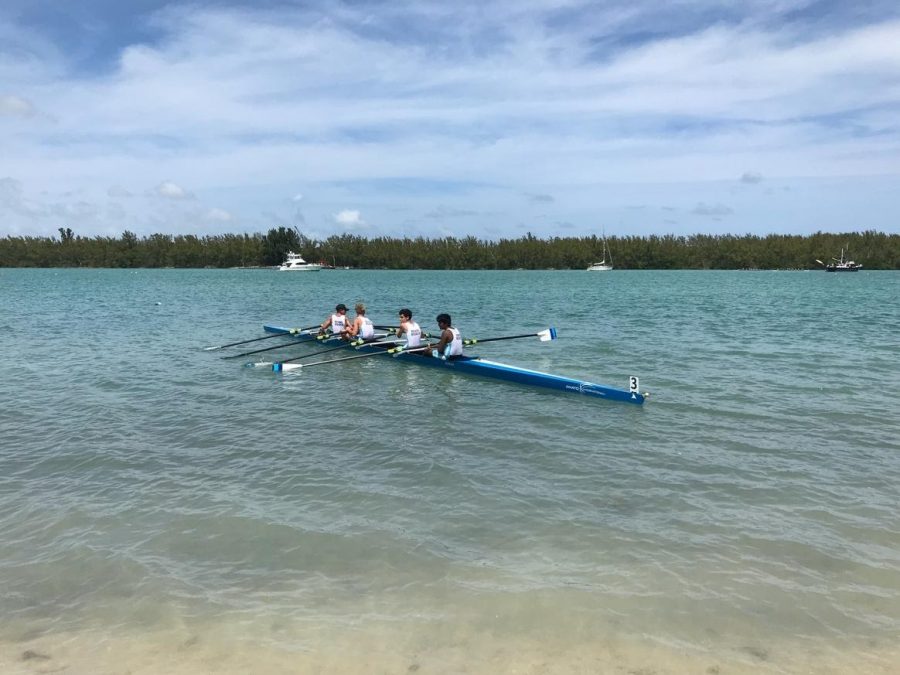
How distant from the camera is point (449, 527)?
23.2 ft

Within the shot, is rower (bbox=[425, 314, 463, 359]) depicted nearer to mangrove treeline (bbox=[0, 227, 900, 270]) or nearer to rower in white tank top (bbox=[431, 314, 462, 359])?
rower in white tank top (bbox=[431, 314, 462, 359])

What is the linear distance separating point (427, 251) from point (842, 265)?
90.0m

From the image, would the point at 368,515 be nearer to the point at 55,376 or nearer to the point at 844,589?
the point at 844,589

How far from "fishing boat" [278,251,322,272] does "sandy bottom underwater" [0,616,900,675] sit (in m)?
143

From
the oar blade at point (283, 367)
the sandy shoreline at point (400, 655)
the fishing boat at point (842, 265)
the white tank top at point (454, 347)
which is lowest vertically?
the sandy shoreline at point (400, 655)

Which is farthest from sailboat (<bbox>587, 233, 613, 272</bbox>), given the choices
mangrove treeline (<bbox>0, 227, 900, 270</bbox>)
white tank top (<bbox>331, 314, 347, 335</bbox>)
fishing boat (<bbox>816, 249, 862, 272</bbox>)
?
white tank top (<bbox>331, 314, 347, 335</bbox>)

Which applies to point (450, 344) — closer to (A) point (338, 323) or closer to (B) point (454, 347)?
(B) point (454, 347)

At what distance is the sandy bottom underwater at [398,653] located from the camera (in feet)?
15.3

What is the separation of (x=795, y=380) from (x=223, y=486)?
44.2 feet

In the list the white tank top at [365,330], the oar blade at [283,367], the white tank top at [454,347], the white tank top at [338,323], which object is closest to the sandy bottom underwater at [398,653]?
Result: the oar blade at [283,367]

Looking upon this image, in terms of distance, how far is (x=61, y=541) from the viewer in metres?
6.77

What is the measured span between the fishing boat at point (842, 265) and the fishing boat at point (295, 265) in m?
113

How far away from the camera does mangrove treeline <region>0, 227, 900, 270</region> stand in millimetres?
138625

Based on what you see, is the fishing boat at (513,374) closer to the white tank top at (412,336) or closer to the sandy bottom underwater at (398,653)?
the white tank top at (412,336)
